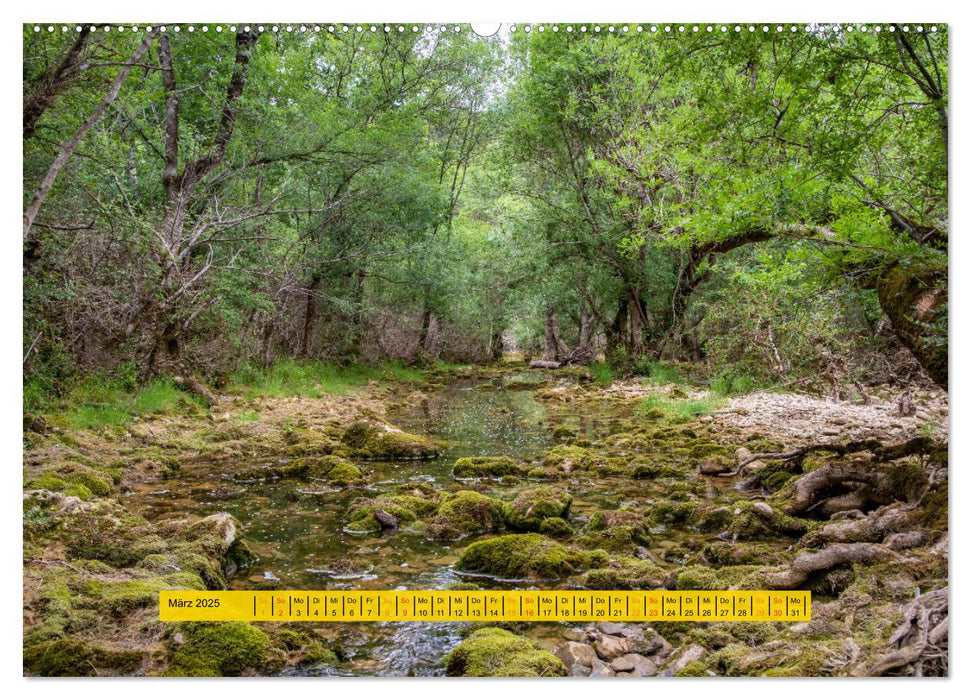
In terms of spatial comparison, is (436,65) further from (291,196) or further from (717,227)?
(717,227)

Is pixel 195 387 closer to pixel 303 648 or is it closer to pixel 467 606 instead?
pixel 303 648

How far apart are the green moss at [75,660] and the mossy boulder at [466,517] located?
307cm

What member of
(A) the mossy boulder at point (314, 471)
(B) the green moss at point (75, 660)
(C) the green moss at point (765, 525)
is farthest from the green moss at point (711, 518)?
(B) the green moss at point (75, 660)

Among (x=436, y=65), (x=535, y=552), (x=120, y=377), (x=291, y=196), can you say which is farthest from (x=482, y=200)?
(x=535, y=552)

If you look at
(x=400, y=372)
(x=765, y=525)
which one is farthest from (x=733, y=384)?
(x=400, y=372)

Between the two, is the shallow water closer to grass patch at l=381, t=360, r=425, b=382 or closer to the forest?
the forest

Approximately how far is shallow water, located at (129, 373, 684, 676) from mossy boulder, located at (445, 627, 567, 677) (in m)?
0.15

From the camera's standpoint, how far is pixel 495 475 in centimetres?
834

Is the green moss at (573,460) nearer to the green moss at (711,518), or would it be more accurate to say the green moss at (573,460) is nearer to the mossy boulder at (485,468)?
the mossy boulder at (485,468)

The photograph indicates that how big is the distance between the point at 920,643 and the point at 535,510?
3.73m

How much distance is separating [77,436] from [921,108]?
8806mm

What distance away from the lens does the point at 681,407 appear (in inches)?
494

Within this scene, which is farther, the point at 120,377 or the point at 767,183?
the point at 120,377
